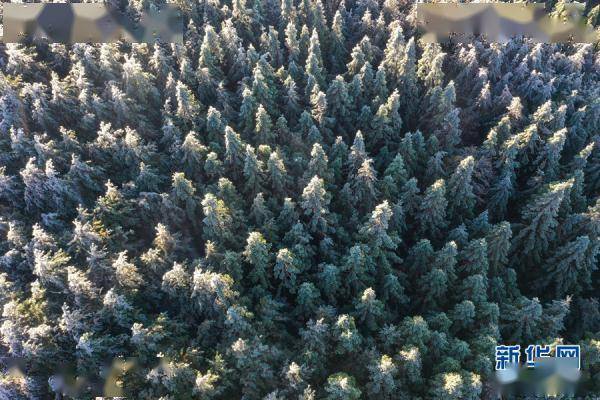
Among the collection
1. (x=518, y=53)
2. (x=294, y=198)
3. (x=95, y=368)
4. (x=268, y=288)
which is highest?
(x=518, y=53)

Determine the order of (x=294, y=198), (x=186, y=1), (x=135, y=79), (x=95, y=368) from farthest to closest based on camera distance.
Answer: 1. (x=186, y=1)
2. (x=135, y=79)
3. (x=294, y=198)
4. (x=95, y=368)

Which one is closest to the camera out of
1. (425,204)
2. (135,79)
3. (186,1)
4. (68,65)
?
(425,204)

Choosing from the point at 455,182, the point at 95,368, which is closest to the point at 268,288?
the point at 95,368

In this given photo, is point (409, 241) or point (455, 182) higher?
point (455, 182)

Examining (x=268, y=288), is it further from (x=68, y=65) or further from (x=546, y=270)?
(x=68, y=65)

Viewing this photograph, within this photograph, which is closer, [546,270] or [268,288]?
[268,288]

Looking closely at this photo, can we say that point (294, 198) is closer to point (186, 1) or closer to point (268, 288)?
point (268, 288)
